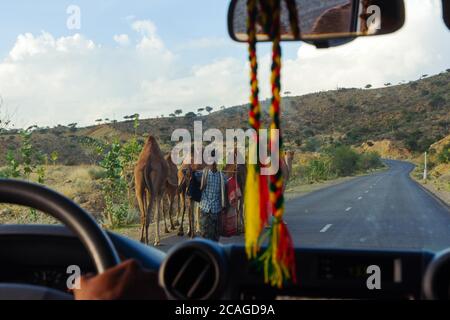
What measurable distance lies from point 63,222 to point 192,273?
16.3 inches

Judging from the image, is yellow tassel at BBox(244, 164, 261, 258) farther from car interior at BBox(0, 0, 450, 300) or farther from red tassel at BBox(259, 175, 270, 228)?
car interior at BBox(0, 0, 450, 300)

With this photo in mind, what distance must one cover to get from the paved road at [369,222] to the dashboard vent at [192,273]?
8.14 meters

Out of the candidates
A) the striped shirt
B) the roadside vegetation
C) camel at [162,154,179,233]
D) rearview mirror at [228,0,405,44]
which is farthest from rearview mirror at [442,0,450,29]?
the roadside vegetation

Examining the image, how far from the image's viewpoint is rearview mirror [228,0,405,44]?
2.39 meters

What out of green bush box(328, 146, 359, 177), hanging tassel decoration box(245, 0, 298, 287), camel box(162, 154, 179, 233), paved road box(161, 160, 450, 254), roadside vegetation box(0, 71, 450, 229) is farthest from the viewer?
green bush box(328, 146, 359, 177)

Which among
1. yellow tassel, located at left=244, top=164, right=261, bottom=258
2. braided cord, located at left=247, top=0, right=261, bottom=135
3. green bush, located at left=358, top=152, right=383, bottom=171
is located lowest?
green bush, located at left=358, top=152, right=383, bottom=171

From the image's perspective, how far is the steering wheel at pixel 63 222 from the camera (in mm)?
2113

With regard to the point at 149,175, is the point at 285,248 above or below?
above

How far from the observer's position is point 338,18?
8.22 feet

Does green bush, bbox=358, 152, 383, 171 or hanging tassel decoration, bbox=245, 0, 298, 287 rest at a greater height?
hanging tassel decoration, bbox=245, 0, 298, 287

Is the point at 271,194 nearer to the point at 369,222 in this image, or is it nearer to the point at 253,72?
the point at 253,72

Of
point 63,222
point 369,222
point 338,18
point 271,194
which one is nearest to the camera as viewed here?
point 271,194

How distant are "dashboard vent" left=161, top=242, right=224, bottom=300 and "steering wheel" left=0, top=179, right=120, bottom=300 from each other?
0.19 m

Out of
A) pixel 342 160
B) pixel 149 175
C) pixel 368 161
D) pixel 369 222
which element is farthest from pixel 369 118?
pixel 149 175
